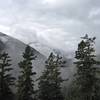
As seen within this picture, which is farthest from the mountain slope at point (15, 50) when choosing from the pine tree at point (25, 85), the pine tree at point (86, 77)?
the pine tree at point (86, 77)

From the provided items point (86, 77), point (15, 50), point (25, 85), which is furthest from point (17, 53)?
point (86, 77)

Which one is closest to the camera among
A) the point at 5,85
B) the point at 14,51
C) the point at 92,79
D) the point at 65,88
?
the point at 92,79

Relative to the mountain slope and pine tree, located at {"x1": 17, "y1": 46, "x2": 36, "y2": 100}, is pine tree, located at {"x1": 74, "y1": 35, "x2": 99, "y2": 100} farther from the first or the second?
the mountain slope

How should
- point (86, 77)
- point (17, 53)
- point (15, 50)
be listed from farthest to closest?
point (15, 50) < point (17, 53) < point (86, 77)

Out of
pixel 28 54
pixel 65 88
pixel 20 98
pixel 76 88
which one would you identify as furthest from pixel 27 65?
pixel 65 88

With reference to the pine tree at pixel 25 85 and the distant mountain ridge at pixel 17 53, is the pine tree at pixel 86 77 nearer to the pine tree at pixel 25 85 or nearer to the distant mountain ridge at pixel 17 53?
the pine tree at pixel 25 85

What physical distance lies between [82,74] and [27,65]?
1283 cm

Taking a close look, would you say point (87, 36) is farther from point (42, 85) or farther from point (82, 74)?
point (42, 85)

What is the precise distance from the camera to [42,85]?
65.4 metres

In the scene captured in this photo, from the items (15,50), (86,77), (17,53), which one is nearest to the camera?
(86,77)

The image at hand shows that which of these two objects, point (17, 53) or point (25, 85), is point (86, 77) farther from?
point (17, 53)

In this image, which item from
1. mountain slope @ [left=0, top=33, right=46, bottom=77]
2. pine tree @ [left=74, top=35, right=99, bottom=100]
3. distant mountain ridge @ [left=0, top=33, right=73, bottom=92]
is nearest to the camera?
pine tree @ [left=74, top=35, right=99, bottom=100]

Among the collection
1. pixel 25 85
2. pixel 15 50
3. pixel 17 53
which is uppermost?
pixel 15 50

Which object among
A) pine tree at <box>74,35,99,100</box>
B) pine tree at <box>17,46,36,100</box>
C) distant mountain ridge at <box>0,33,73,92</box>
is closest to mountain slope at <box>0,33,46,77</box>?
distant mountain ridge at <box>0,33,73,92</box>
